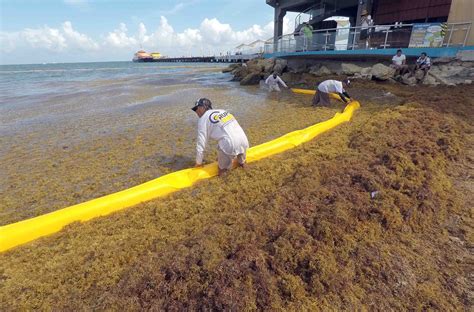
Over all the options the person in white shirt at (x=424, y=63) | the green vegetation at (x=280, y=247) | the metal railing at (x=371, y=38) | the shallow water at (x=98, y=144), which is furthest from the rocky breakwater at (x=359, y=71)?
the green vegetation at (x=280, y=247)

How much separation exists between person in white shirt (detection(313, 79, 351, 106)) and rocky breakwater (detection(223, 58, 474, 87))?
13.8ft

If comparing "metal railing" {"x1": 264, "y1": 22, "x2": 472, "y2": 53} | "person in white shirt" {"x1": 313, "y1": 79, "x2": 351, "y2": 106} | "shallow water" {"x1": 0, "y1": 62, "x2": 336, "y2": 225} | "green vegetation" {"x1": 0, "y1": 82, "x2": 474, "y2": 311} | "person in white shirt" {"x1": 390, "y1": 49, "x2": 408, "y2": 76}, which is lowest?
"shallow water" {"x1": 0, "y1": 62, "x2": 336, "y2": 225}

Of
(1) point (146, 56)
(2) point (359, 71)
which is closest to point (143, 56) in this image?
(1) point (146, 56)

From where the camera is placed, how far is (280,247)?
2.27 m

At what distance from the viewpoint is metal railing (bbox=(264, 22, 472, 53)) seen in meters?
9.48

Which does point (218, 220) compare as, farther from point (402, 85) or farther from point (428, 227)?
point (402, 85)

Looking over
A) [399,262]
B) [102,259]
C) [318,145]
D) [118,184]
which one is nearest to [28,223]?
[102,259]

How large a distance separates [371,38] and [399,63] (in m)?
2.17

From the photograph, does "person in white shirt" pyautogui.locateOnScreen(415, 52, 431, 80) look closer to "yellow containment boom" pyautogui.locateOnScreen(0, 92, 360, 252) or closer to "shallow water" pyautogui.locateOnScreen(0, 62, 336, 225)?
"shallow water" pyautogui.locateOnScreen(0, 62, 336, 225)

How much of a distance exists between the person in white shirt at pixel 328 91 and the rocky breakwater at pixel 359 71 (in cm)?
420

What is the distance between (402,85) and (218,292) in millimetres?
11378

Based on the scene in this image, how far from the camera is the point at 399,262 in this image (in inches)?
87.0

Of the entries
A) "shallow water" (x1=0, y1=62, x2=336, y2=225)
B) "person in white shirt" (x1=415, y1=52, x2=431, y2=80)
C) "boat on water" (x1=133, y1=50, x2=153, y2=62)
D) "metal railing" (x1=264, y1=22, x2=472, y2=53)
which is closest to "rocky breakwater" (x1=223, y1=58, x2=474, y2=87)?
"person in white shirt" (x1=415, y1=52, x2=431, y2=80)

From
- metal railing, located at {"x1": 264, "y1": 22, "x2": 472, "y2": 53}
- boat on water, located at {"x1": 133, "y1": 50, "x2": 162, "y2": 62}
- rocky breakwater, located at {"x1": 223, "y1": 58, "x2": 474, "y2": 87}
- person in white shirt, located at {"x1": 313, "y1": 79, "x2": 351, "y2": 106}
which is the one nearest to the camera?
person in white shirt, located at {"x1": 313, "y1": 79, "x2": 351, "y2": 106}
